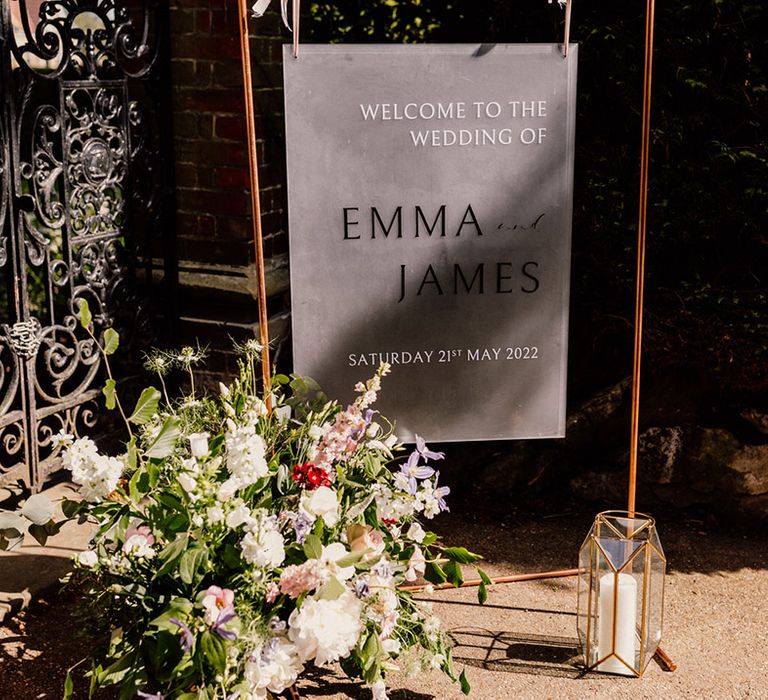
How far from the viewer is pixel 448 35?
13.6 feet

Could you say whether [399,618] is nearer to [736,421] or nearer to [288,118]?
[288,118]

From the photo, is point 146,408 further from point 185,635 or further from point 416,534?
point 416,534

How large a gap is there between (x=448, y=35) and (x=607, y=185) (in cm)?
96

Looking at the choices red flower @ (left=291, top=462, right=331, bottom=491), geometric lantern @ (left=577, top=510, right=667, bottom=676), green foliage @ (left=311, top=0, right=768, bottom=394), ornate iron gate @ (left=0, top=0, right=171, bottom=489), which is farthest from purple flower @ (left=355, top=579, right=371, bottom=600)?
green foliage @ (left=311, top=0, right=768, bottom=394)

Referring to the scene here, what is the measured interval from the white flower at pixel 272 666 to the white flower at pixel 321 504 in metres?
0.31

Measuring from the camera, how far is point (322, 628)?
236 cm

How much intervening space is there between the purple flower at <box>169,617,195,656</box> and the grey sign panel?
1151mm

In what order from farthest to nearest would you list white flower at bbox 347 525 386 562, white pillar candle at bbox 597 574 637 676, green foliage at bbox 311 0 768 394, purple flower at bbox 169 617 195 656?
1. green foliage at bbox 311 0 768 394
2. white pillar candle at bbox 597 574 637 676
3. white flower at bbox 347 525 386 562
4. purple flower at bbox 169 617 195 656

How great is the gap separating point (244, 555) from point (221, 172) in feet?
6.49

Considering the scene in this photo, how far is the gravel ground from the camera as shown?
2943 millimetres

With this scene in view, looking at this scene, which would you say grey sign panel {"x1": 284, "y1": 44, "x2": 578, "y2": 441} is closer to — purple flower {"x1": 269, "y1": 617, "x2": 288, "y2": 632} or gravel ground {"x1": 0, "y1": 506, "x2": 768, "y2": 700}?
gravel ground {"x1": 0, "y1": 506, "x2": 768, "y2": 700}

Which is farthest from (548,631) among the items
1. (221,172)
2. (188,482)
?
(221,172)

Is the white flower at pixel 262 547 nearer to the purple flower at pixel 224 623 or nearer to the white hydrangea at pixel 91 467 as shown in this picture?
the purple flower at pixel 224 623

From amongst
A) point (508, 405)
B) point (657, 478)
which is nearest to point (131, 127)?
point (508, 405)
